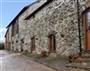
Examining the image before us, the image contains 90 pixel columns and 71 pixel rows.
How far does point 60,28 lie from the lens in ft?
57.9

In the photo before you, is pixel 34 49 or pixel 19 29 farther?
pixel 19 29

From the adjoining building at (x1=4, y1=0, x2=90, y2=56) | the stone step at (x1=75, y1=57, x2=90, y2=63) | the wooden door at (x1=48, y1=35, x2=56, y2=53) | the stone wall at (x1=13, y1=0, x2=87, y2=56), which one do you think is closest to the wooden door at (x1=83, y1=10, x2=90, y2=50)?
the adjoining building at (x1=4, y1=0, x2=90, y2=56)

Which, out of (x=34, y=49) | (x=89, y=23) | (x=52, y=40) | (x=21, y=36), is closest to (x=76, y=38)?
(x=89, y=23)

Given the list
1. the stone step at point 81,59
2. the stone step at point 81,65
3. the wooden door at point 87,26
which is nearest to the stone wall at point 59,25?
the wooden door at point 87,26

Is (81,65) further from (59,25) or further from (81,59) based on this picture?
(59,25)

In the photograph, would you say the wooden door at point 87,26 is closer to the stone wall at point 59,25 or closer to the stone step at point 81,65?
the stone wall at point 59,25

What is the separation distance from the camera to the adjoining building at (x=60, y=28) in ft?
48.7

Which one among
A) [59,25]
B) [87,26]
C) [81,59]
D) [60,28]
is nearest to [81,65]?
[81,59]

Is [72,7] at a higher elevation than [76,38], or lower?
higher

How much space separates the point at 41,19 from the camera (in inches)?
861


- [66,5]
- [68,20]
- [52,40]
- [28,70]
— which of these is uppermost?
[66,5]

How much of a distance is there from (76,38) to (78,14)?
1.56 m

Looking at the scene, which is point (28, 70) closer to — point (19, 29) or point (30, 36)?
point (30, 36)

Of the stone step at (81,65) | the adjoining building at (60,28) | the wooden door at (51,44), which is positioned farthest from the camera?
the wooden door at (51,44)
